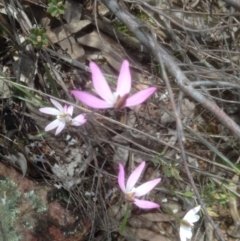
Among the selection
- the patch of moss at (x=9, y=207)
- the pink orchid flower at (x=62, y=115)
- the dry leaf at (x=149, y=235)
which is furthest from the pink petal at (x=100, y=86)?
the dry leaf at (x=149, y=235)

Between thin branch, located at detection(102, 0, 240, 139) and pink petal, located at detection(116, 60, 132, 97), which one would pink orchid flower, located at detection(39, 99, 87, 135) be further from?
pink petal, located at detection(116, 60, 132, 97)

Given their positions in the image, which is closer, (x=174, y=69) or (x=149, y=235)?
(x=174, y=69)

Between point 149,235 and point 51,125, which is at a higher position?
point 51,125

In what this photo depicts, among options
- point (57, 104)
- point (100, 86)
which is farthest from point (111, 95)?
point (57, 104)

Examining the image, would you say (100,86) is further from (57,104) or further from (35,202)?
(35,202)

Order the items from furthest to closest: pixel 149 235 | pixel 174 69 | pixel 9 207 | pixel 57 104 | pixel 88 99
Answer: pixel 149 235 → pixel 9 207 → pixel 57 104 → pixel 174 69 → pixel 88 99

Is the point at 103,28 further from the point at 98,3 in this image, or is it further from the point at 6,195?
the point at 6,195

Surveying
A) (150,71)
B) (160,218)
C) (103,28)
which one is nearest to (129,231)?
(160,218)

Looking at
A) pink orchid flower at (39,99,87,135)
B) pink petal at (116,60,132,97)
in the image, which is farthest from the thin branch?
pink orchid flower at (39,99,87,135)

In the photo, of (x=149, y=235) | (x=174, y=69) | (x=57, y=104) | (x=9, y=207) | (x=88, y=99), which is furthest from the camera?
(x=149, y=235)
